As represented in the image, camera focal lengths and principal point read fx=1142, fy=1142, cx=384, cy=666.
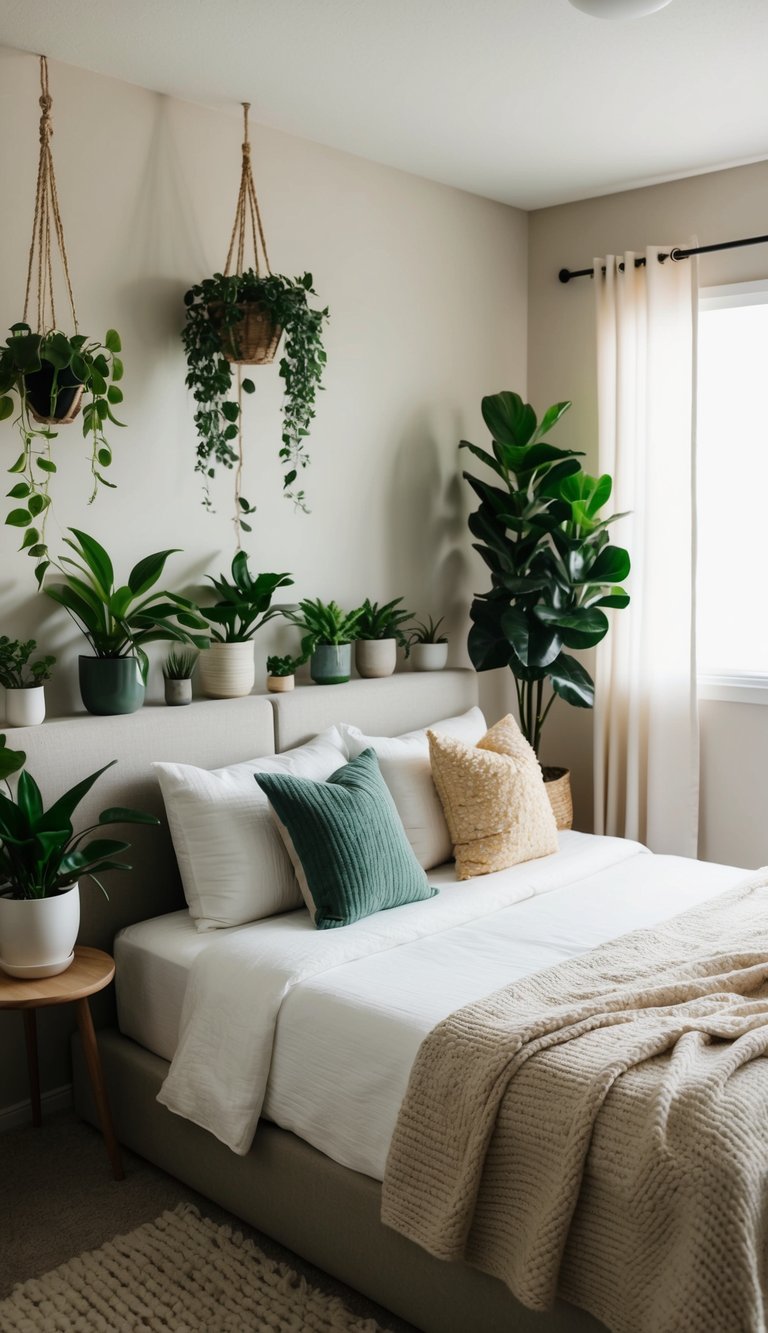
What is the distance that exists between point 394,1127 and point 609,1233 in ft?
1.50

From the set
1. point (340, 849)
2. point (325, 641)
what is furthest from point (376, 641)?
point (340, 849)

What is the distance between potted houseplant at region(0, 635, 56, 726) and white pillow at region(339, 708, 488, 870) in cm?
95

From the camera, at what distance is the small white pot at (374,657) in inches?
152

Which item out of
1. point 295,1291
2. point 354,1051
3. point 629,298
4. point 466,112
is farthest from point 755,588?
point 295,1291

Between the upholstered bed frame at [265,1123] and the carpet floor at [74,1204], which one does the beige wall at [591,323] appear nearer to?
the upholstered bed frame at [265,1123]

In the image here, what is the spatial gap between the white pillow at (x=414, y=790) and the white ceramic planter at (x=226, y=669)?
349mm

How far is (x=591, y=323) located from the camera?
14.8ft

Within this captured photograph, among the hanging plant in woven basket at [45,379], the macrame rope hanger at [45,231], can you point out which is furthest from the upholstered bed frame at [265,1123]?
the macrame rope hanger at [45,231]

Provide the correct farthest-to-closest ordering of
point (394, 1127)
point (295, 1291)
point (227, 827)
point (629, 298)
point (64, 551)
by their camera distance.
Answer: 1. point (629, 298)
2. point (64, 551)
3. point (227, 827)
4. point (295, 1291)
5. point (394, 1127)

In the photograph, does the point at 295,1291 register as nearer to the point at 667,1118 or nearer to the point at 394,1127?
the point at 394,1127

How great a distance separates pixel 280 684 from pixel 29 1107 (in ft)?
4.53

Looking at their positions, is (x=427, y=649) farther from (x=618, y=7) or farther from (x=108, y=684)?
(x=618, y=7)

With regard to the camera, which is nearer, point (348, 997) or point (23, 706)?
point (348, 997)

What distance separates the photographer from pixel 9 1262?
243cm
